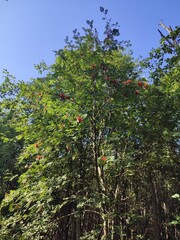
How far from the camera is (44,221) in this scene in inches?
126

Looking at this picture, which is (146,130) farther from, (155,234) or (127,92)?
(155,234)

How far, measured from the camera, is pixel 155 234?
28.9 ft

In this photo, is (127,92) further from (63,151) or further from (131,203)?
(131,203)

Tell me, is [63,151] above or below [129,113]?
below

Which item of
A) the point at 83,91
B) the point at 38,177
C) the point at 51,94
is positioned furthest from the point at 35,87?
the point at 38,177

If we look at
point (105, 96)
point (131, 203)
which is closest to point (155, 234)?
point (131, 203)

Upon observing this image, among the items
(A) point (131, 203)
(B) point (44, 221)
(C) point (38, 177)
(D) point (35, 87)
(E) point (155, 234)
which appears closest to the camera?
(B) point (44, 221)

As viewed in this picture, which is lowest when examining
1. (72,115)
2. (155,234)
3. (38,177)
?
(155,234)

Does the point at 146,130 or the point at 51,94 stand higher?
the point at 51,94

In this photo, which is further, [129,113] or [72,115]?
[129,113]

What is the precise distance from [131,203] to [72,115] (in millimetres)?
10599

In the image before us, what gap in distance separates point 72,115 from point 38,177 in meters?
1.33

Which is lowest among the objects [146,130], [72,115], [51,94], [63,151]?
[63,151]

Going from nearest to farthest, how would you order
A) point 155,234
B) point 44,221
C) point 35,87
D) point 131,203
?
point 44,221 < point 35,87 < point 155,234 < point 131,203
